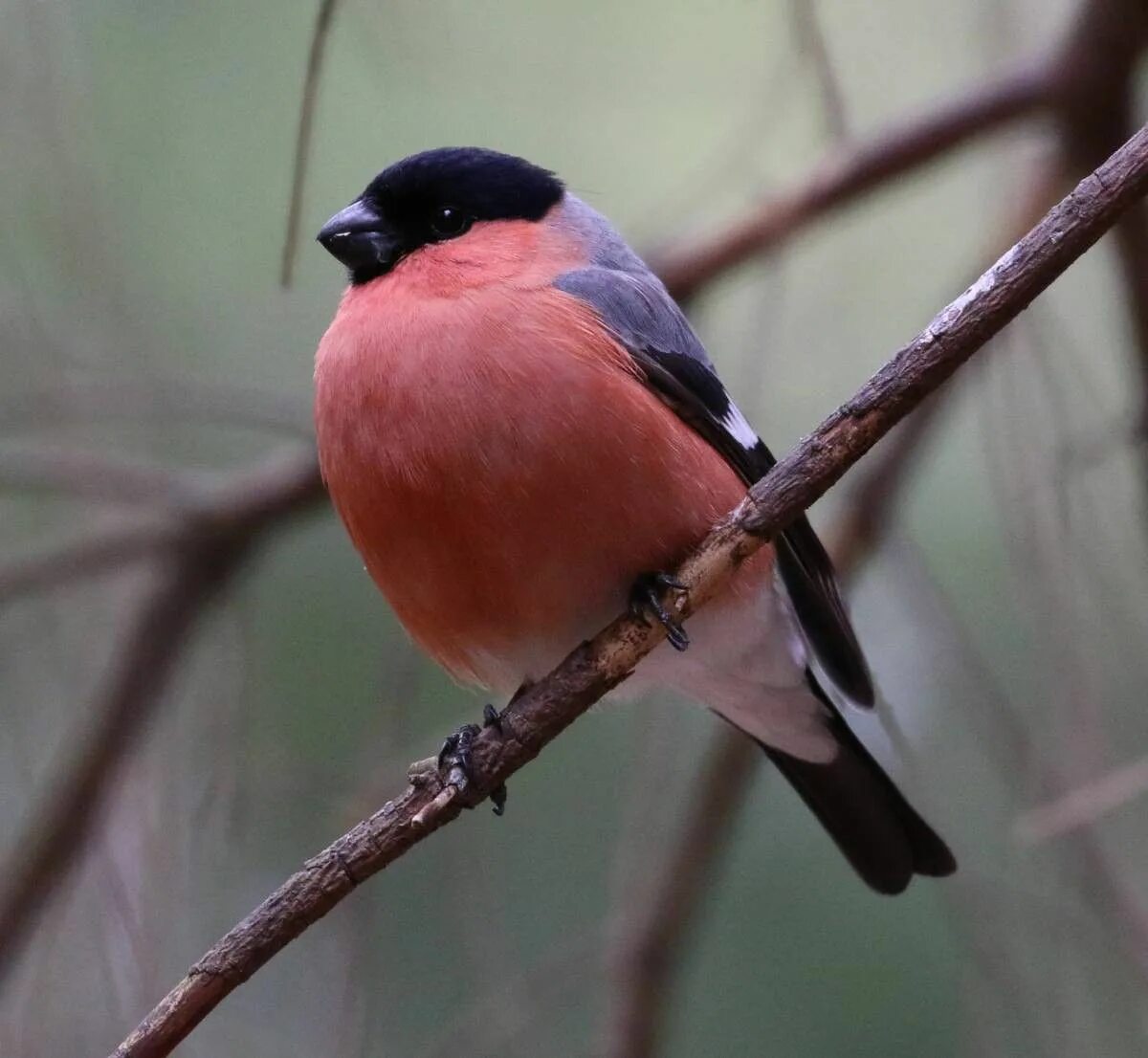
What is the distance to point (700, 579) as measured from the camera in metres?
2.04

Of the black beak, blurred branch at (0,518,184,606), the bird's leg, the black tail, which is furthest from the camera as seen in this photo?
blurred branch at (0,518,184,606)

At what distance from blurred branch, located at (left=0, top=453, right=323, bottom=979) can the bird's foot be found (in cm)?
91

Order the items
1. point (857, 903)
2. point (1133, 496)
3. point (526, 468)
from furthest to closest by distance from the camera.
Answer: point (857, 903) → point (1133, 496) → point (526, 468)

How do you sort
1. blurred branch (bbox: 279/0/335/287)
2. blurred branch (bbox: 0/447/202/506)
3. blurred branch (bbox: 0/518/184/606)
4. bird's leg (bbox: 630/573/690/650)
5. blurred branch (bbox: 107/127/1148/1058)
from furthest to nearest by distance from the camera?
blurred branch (bbox: 0/447/202/506), blurred branch (bbox: 0/518/184/606), bird's leg (bbox: 630/573/690/650), blurred branch (bbox: 279/0/335/287), blurred branch (bbox: 107/127/1148/1058)

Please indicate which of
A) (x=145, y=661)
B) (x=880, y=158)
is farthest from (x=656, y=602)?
(x=880, y=158)

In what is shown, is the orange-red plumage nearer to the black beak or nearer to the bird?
the bird

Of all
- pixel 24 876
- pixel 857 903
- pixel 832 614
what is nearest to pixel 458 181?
pixel 832 614

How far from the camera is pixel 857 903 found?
3.65 metres

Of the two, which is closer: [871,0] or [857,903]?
[871,0]

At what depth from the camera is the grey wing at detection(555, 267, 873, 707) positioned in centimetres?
249

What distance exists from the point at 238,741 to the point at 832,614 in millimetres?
1096

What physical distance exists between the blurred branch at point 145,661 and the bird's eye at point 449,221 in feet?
2.34

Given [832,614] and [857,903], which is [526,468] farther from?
[857,903]

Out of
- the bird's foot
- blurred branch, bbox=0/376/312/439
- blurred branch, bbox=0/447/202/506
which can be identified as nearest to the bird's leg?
the bird's foot
